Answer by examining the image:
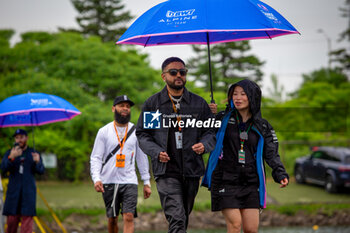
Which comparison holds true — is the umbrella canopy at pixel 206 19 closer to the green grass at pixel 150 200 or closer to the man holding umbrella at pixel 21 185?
the man holding umbrella at pixel 21 185

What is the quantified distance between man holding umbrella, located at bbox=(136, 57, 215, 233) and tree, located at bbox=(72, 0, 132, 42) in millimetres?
Answer: 33069

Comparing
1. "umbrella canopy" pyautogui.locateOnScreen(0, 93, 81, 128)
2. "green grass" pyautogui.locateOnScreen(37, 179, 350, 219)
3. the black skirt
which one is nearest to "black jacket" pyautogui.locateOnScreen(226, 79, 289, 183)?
the black skirt

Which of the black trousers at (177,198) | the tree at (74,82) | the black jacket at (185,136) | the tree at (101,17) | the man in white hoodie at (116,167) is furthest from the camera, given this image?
the tree at (101,17)

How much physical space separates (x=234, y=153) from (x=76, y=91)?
1264 centimetres

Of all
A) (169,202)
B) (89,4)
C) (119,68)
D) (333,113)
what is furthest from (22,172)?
(89,4)

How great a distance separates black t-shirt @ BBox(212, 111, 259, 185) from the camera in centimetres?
548

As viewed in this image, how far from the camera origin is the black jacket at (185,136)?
5449 millimetres

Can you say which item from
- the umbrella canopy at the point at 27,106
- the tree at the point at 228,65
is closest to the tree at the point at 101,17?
the tree at the point at 228,65

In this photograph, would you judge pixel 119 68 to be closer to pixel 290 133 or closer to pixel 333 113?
pixel 290 133

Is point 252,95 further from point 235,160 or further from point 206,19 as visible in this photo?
point 206,19

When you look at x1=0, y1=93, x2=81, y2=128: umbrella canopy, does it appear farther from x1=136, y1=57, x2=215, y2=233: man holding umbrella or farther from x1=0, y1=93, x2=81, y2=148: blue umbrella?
x1=136, y1=57, x2=215, y2=233: man holding umbrella

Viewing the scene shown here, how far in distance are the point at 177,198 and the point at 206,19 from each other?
71.0 inches

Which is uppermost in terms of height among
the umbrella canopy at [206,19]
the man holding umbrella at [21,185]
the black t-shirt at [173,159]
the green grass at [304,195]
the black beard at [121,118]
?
the umbrella canopy at [206,19]

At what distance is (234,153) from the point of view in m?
5.53
